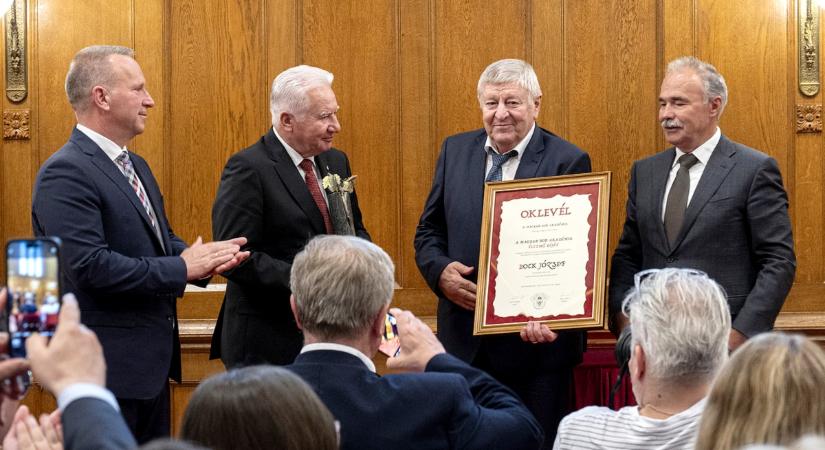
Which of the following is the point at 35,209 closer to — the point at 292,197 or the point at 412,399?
the point at 292,197

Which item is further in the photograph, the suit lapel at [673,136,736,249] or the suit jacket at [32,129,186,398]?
the suit lapel at [673,136,736,249]

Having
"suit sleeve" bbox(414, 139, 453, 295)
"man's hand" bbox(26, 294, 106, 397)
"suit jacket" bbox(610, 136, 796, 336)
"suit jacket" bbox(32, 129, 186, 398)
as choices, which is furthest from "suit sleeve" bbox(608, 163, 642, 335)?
"man's hand" bbox(26, 294, 106, 397)

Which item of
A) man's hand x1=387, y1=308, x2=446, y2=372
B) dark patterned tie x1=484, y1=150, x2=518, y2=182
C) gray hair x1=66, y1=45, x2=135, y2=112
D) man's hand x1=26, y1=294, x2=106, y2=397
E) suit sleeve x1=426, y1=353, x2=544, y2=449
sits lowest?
suit sleeve x1=426, y1=353, x2=544, y2=449

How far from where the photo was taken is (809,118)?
211 inches

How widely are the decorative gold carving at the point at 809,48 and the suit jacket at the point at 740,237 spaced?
117 centimetres

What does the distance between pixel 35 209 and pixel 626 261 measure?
220 centimetres

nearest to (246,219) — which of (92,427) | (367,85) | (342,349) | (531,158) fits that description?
(531,158)

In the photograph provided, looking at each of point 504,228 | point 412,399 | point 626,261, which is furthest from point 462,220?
point 412,399

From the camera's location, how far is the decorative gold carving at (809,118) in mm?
5352

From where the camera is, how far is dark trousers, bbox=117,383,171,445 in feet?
12.8

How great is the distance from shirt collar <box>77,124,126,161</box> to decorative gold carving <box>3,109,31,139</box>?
1466mm

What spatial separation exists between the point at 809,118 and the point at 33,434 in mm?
4205

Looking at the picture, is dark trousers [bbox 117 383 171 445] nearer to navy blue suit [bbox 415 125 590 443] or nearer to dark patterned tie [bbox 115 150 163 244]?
dark patterned tie [bbox 115 150 163 244]

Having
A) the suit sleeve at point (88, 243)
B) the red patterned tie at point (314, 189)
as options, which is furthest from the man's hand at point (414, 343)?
the red patterned tie at point (314, 189)
